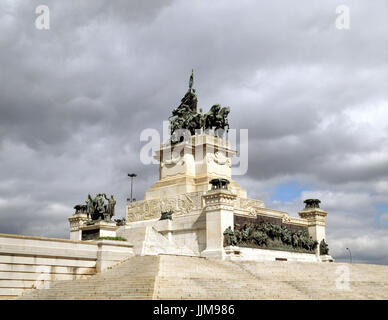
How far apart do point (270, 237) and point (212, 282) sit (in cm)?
1764

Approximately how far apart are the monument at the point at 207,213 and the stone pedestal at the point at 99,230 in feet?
8.01

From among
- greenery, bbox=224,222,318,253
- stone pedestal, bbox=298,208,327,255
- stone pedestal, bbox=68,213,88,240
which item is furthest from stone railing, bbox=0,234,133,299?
stone pedestal, bbox=298,208,327,255

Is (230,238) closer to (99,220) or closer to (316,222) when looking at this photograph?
(99,220)

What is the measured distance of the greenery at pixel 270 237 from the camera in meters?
35.2

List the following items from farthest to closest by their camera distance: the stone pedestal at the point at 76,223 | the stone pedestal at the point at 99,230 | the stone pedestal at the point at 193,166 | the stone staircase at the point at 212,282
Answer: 1. the stone pedestal at the point at 76,223
2. the stone pedestal at the point at 193,166
3. the stone pedestal at the point at 99,230
4. the stone staircase at the point at 212,282

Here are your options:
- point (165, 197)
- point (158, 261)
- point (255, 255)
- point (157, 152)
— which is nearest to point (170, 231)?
point (165, 197)

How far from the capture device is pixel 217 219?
34844 mm

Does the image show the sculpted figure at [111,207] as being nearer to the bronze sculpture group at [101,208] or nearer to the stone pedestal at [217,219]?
the bronze sculpture group at [101,208]

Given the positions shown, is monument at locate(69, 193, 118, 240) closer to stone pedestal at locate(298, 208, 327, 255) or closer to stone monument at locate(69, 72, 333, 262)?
stone monument at locate(69, 72, 333, 262)

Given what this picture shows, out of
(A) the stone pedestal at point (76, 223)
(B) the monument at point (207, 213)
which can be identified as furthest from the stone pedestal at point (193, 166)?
(A) the stone pedestal at point (76, 223)

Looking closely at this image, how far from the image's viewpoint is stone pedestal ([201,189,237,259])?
34.5 meters
